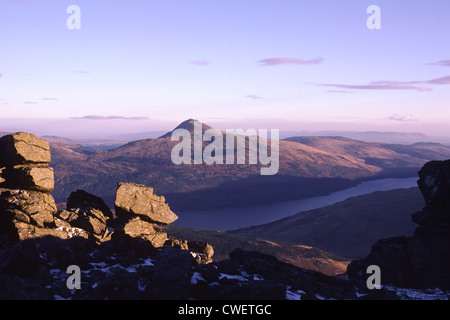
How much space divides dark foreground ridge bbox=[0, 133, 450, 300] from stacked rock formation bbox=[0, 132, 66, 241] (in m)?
0.08

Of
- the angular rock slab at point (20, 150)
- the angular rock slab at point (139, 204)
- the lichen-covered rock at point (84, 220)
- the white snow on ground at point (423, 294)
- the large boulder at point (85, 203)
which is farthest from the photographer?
the large boulder at point (85, 203)

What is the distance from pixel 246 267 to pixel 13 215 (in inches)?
772

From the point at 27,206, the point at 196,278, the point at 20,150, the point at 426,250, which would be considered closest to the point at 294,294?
the point at 196,278

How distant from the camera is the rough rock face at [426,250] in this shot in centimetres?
3512

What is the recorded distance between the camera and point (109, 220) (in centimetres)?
3778

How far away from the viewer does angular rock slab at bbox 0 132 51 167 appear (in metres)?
33.6

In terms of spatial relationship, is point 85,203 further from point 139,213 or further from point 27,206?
point 27,206

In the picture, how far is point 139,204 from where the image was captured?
37.9m

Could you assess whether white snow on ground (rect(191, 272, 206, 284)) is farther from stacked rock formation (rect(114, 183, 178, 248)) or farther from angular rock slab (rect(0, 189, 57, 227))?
angular rock slab (rect(0, 189, 57, 227))

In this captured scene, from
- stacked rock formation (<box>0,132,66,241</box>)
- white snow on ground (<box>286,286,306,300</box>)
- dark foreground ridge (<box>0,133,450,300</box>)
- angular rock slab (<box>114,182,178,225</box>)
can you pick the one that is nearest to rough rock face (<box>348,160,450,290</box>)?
dark foreground ridge (<box>0,133,450,300</box>)

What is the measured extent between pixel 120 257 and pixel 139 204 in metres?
10.5

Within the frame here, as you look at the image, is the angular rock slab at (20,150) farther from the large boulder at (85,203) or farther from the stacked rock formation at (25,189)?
the large boulder at (85,203)

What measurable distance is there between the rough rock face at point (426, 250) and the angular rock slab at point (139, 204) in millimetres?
22113

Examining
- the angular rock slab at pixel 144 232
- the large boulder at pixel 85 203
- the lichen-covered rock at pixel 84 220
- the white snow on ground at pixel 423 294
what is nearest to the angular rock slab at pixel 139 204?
the angular rock slab at pixel 144 232
